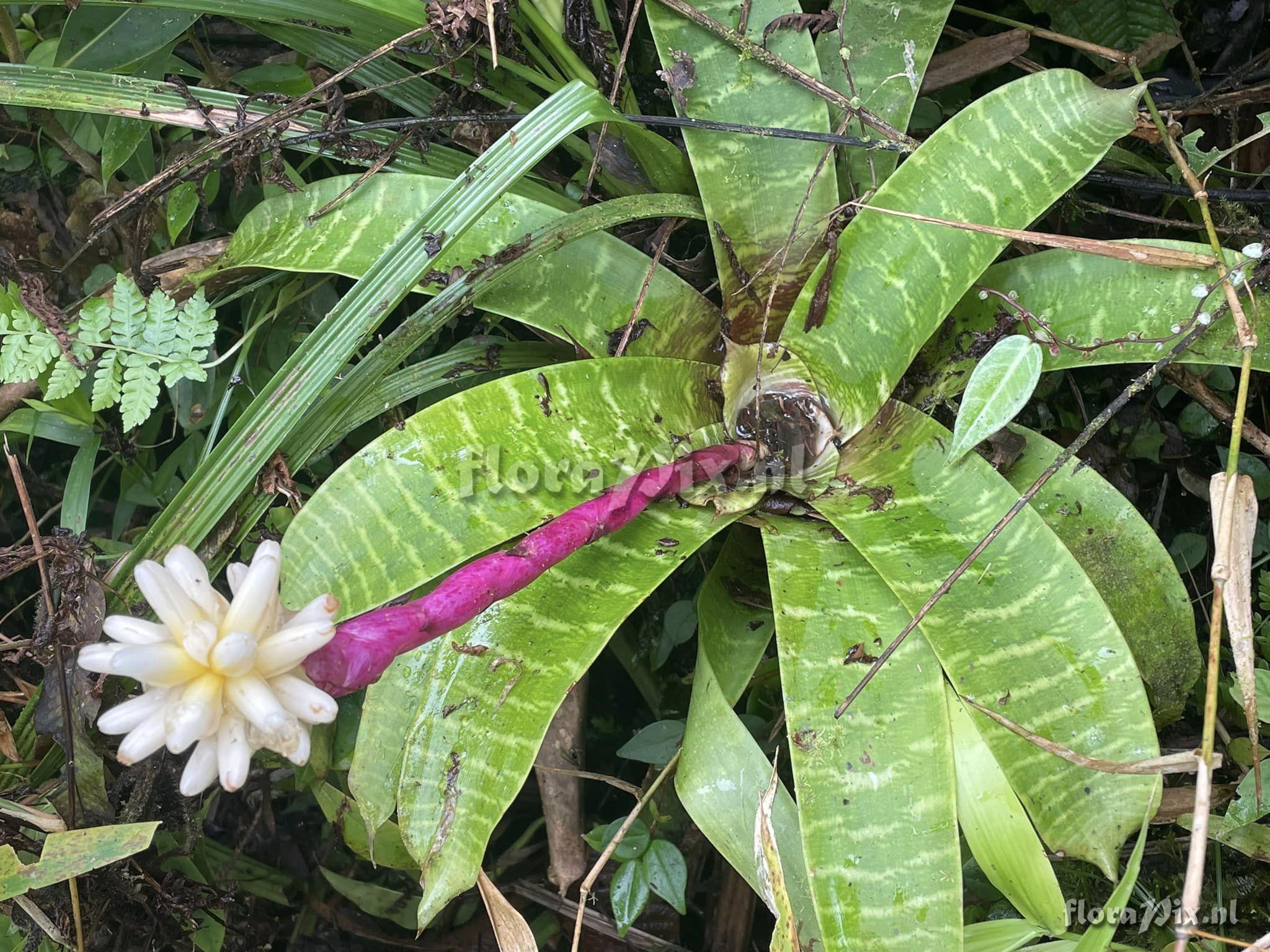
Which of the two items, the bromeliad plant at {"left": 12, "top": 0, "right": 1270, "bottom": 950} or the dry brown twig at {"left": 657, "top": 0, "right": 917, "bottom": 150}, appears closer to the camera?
the bromeliad plant at {"left": 12, "top": 0, "right": 1270, "bottom": 950}

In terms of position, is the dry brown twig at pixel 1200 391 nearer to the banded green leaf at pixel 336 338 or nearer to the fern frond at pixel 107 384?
the banded green leaf at pixel 336 338

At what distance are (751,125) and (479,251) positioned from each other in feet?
1.12

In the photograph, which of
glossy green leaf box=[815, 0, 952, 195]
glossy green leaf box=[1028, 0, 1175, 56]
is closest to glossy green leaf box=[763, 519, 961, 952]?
glossy green leaf box=[815, 0, 952, 195]

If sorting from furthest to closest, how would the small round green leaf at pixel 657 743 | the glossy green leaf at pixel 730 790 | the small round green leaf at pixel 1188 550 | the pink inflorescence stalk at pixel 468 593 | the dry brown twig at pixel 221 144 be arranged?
the small round green leaf at pixel 1188 550
the small round green leaf at pixel 657 743
the dry brown twig at pixel 221 144
the glossy green leaf at pixel 730 790
the pink inflorescence stalk at pixel 468 593

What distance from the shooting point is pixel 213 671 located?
51cm

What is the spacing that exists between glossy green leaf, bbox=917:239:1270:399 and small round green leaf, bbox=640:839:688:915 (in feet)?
1.98

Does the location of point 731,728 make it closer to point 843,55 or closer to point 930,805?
point 930,805

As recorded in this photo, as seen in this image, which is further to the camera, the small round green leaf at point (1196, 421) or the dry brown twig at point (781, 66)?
the small round green leaf at point (1196, 421)

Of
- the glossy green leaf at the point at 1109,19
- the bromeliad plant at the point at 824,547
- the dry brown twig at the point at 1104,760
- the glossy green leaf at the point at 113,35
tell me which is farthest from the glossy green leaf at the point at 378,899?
the glossy green leaf at the point at 1109,19

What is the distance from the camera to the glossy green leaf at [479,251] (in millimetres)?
937

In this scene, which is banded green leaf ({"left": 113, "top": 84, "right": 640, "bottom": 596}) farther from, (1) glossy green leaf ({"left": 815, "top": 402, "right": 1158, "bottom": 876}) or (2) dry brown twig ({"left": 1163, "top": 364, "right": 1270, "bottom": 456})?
(2) dry brown twig ({"left": 1163, "top": 364, "right": 1270, "bottom": 456})

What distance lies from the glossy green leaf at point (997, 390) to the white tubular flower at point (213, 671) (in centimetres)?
57

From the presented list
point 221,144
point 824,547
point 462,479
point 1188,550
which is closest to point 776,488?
point 824,547

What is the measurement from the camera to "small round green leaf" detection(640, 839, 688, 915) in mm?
1008
